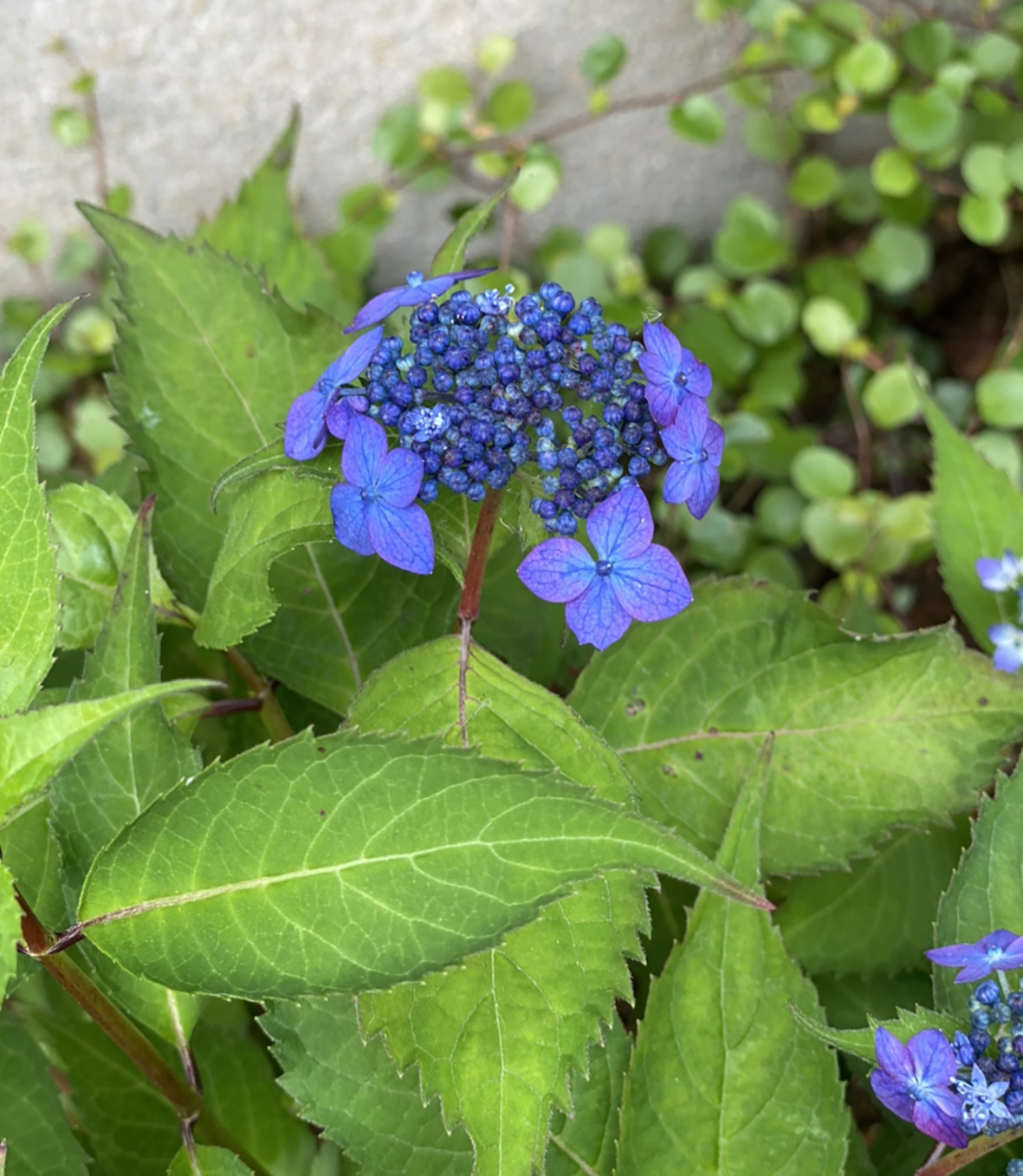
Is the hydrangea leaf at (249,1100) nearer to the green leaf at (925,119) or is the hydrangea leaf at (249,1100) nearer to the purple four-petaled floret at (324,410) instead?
the purple four-petaled floret at (324,410)

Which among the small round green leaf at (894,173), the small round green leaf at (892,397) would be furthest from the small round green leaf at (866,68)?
the small round green leaf at (892,397)

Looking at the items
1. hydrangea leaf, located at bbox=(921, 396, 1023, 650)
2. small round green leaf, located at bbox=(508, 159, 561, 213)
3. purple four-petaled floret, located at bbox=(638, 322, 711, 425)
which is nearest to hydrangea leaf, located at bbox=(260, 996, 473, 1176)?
purple four-petaled floret, located at bbox=(638, 322, 711, 425)

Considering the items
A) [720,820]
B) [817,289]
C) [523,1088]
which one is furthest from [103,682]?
[817,289]

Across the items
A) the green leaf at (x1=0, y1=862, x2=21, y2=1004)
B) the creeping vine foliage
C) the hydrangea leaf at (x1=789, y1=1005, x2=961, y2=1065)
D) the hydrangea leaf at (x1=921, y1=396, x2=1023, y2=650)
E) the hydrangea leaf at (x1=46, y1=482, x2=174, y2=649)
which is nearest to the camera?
the green leaf at (x1=0, y1=862, x2=21, y2=1004)

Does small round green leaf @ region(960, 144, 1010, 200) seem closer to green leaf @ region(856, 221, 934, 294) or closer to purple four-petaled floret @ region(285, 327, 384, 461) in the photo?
green leaf @ region(856, 221, 934, 294)

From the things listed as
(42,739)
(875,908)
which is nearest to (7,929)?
(42,739)

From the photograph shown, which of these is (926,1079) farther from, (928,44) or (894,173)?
(928,44)
